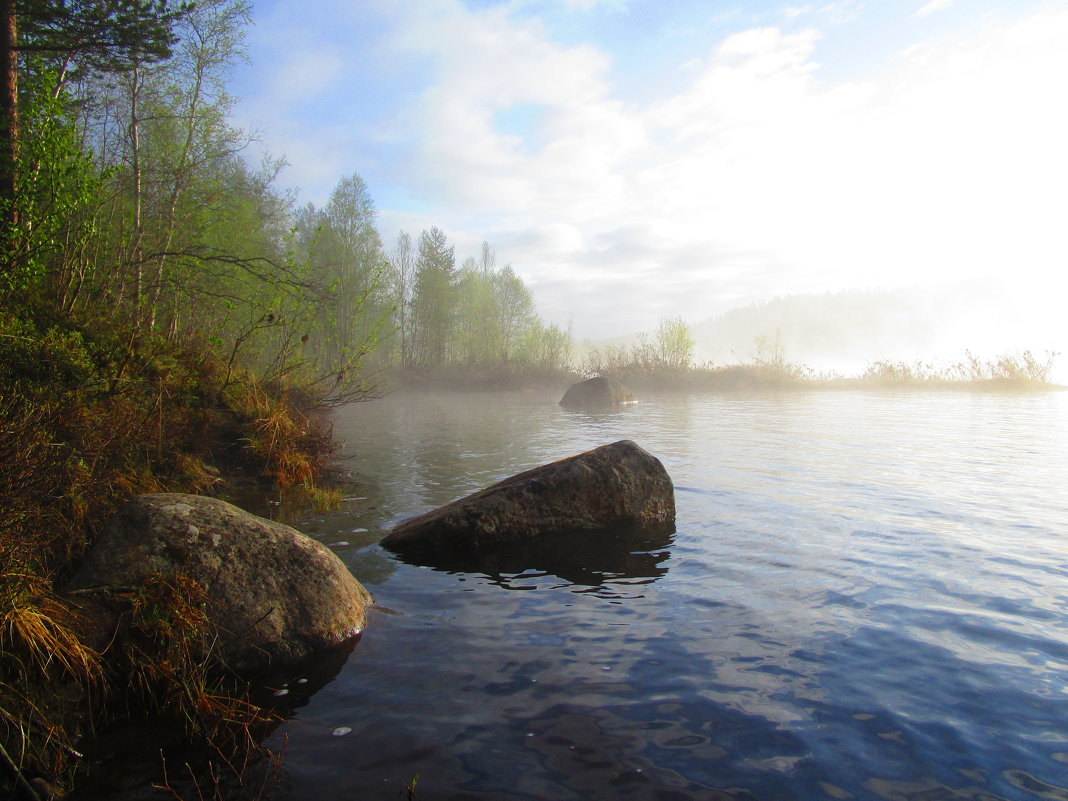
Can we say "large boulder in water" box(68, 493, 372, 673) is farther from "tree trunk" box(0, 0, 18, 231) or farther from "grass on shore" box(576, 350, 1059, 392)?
"grass on shore" box(576, 350, 1059, 392)

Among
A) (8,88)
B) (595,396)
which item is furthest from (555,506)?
(595,396)

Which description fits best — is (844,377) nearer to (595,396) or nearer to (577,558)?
(595,396)

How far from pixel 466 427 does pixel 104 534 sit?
16102 millimetres

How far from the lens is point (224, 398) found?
11.1 metres

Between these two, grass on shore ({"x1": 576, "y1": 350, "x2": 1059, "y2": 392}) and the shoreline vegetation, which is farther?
grass on shore ({"x1": 576, "y1": 350, "x2": 1059, "y2": 392})

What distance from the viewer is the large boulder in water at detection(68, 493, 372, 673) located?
438 centimetres

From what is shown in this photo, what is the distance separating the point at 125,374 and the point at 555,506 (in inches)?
220

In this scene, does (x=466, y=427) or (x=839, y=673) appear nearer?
(x=839, y=673)

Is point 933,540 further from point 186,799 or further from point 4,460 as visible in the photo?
point 4,460

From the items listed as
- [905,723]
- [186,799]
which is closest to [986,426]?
[905,723]

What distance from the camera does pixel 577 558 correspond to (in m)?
6.82

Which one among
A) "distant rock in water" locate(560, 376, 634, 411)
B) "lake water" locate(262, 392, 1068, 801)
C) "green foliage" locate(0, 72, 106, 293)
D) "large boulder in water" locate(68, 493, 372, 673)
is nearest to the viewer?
"lake water" locate(262, 392, 1068, 801)

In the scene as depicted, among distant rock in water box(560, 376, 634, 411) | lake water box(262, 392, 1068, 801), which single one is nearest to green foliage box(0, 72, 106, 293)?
lake water box(262, 392, 1068, 801)

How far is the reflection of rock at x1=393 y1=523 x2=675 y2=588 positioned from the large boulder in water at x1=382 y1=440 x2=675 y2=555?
16 cm
